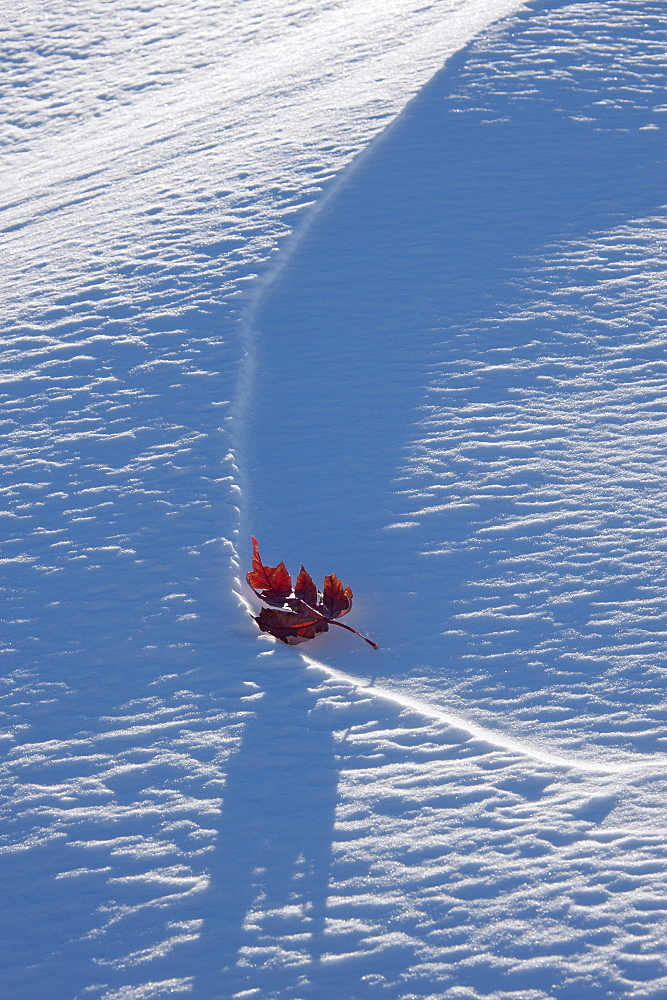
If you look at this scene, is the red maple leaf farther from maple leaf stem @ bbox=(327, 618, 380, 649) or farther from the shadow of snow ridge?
the shadow of snow ridge

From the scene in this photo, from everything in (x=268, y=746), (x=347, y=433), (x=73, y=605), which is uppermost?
(x=347, y=433)

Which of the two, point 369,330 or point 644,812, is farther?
point 369,330

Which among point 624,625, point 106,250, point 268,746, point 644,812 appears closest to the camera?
point 644,812

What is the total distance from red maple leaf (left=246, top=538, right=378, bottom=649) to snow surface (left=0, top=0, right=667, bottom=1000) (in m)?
0.08

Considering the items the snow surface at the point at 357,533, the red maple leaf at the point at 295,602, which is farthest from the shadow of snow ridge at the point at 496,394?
the red maple leaf at the point at 295,602

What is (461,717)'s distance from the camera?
2.87 metres

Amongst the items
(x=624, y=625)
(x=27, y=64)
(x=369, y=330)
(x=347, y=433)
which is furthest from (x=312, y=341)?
(x=27, y=64)

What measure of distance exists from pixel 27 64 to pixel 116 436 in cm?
607

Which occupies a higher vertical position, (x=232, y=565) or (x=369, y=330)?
(x=369, y=330)

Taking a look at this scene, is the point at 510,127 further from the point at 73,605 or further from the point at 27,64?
the point at 27,64

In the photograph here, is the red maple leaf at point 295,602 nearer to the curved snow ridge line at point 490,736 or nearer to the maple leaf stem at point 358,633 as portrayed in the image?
the maple leaf stem at point 358,633

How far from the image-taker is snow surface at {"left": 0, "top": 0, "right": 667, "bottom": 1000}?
2400 millimetres

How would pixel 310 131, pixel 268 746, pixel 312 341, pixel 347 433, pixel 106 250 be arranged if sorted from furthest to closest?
pixel 310 131, pixel 106 250, pixel 312 341, pixel 347 433, pixel 268 746

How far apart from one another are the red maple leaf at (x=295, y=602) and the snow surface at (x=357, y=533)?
8 cm
